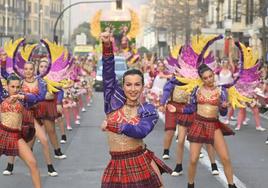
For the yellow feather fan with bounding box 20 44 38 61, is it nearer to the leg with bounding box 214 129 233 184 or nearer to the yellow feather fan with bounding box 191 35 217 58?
the yellow feather fan with bounding box 191 35 217 58

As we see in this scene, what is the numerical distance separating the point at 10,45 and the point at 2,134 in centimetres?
308

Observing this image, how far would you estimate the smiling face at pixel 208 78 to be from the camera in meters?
8.24

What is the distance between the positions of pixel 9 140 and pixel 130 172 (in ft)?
8.95

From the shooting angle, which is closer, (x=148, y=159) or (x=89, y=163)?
(x=148, y=159)

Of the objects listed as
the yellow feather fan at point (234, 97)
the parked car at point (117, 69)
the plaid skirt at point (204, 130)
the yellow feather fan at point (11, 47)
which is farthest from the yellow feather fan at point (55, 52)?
the parked car at point (117, 69)

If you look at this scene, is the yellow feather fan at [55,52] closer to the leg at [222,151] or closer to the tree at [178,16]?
the leg at [222,151]

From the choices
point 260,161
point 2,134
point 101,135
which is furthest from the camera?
point 101,135

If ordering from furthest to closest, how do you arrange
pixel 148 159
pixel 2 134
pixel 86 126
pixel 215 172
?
pixel 86 126, pixel 215 172, pixel 2 134, pixel 148 159

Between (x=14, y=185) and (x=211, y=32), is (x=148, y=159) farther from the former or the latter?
(x=211, y=32)

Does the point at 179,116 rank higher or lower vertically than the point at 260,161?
higher

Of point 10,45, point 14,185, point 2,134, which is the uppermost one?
point 10,45

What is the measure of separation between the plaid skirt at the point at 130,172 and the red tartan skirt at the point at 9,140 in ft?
8.12

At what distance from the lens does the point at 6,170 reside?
9938 millimetres

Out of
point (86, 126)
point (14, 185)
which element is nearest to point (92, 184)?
point (14, 185)
